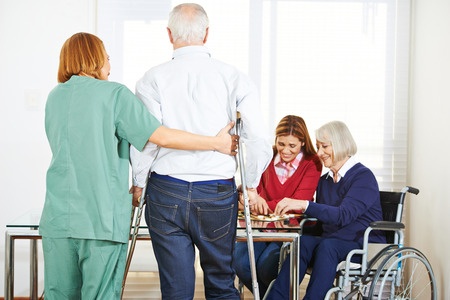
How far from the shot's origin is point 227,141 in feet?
7.98

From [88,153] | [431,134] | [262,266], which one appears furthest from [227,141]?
[431,134]

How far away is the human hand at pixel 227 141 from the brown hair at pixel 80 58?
465 millimetres

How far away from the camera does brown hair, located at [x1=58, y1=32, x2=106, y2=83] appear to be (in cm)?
238

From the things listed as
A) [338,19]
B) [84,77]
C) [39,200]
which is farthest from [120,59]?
[84,77]

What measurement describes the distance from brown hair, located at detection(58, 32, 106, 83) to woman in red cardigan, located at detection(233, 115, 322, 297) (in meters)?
1.41

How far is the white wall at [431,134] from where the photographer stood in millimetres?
3654

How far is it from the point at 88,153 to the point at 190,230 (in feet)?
1.40

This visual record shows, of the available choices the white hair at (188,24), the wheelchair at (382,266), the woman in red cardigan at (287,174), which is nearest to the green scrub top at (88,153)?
the white hair at (188,24)

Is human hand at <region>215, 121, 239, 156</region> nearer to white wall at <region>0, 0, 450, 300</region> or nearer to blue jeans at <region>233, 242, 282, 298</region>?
blue jeans at <region>233, 242, 282, 298</region>

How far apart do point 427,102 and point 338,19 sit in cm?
81

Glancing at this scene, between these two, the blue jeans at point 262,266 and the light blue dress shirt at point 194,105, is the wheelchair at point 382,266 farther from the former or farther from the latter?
the light blue dress shirt at point 194,105

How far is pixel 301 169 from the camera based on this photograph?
3.67 m

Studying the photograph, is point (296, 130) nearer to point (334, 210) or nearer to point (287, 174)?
point (287, 174)

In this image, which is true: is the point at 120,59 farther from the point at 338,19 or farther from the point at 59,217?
the point at 59,217
